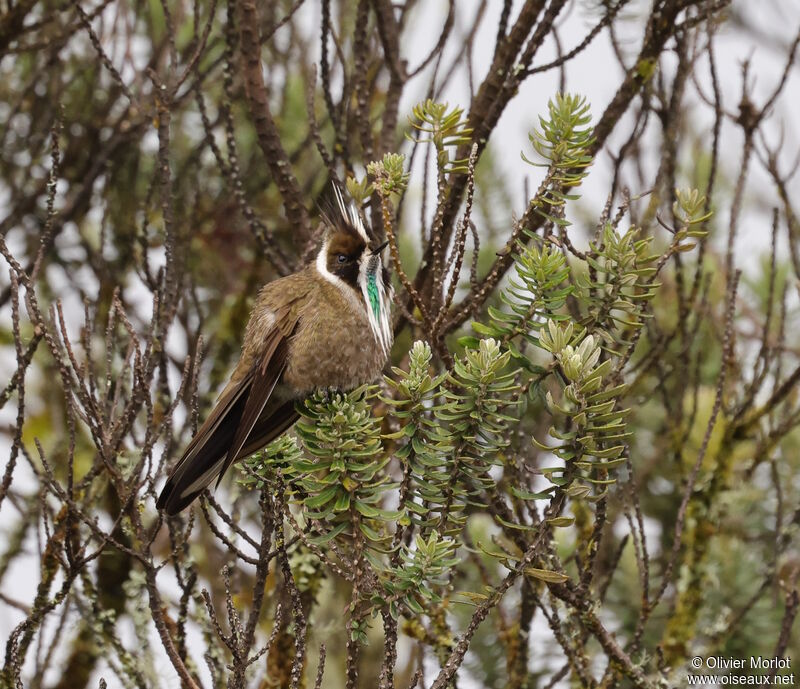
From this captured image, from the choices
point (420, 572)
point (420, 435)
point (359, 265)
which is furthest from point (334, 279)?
point (420, 572)

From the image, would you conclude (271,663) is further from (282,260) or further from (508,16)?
(508,16)

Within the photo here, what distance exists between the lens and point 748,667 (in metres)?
4.35

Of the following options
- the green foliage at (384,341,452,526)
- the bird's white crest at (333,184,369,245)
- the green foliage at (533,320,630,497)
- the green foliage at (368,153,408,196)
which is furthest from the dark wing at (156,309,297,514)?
the green foliage at (533,320,630,497)

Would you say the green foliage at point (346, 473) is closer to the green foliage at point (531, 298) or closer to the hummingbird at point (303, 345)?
the green foliage at point (531, 298)

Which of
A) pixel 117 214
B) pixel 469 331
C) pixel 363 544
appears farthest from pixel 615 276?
pixel 117 214

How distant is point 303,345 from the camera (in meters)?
3.43

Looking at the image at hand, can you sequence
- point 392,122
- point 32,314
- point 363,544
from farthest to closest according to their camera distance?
point 392,122, point 32,314, point 363,544

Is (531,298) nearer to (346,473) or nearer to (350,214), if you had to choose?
(346,473)

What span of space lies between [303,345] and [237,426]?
14.5 inches

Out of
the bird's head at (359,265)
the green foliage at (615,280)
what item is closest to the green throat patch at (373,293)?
the bird's head at (359,265)

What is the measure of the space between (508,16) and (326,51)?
63cm

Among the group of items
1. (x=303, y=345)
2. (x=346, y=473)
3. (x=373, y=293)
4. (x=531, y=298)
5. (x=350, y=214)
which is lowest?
(x=346, y=473)

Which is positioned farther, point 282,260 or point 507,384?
point 282,260

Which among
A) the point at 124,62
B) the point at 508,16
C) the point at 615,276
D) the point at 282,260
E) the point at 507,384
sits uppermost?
the point at 124,62
